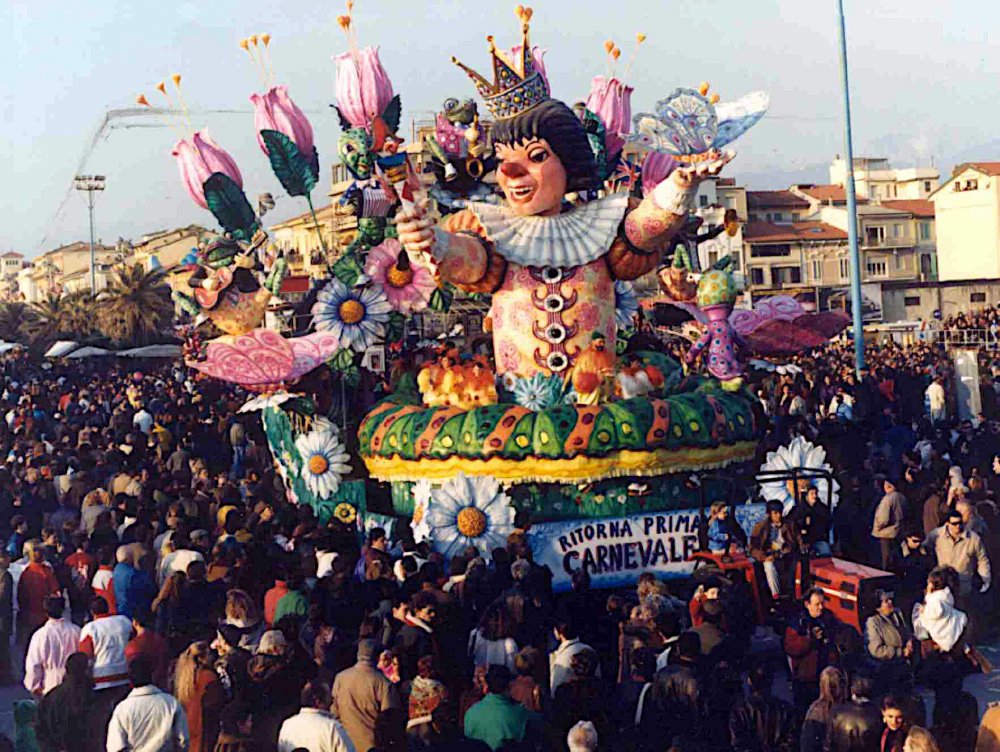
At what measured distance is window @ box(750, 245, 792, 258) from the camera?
5544cm

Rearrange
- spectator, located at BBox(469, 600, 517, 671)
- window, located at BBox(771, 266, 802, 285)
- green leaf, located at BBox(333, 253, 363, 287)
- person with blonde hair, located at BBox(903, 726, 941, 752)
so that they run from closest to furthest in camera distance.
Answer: person with blonde hair, located at BBox(903, 726, 941, 752) → spectator, located at BBox(469, 600, 517, 671) → green leaf, located at BBox(333, 253, 363, 287) → window, located at BBox(771, 266, 802, 285)

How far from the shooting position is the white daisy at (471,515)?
36.8 feet

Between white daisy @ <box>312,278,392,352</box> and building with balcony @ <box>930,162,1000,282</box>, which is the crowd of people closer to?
white daisy @ <box>312,278,392,352</box>

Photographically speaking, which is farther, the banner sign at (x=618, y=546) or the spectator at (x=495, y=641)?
the banner sign at (x=618, y=546)

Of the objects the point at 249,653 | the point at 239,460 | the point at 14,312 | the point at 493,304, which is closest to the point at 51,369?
the point at 14,312

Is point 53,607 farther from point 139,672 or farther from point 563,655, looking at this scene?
point 563,655

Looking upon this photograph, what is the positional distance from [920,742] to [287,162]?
30.7 ft

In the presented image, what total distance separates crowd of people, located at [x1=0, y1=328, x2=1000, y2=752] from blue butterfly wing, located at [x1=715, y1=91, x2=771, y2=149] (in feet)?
10.9

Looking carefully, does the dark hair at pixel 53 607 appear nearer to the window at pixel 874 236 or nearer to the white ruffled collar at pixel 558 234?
the white ruffled collar at pixel 558 234

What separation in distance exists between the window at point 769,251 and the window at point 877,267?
496cm

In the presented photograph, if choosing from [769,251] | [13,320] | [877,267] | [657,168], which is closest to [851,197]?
[657,168]

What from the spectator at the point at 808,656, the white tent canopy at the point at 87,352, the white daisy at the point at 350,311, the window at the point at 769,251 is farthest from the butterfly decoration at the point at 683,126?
the window at the point at 769,251

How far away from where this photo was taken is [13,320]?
2223 inches

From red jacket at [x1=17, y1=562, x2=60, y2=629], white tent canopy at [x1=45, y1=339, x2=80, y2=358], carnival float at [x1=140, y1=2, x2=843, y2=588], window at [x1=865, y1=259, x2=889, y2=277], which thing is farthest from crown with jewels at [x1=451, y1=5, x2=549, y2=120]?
window at [x1=865, y1=259, x2=889, y2=277]
